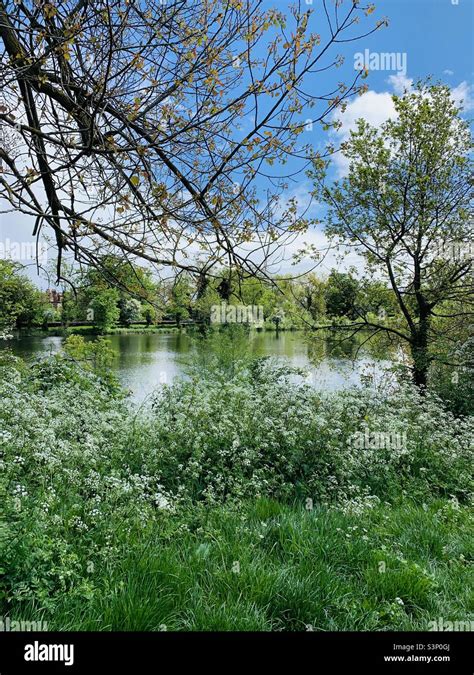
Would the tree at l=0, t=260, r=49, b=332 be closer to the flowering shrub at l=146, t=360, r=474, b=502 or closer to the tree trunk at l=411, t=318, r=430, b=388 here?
the flowering shrub at l=146, t=360, r=474, b=502

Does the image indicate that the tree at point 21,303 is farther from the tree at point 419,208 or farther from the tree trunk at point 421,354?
the tree trunk at point 421,354

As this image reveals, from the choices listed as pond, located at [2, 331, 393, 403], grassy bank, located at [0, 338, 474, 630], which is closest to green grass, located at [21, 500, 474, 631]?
grassy bank, located at [0, 338, 474, 630]

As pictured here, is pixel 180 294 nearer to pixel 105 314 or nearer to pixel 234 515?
pixel 234 515

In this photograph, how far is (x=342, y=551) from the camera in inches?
85.6

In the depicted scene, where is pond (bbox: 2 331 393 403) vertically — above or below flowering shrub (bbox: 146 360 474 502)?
above

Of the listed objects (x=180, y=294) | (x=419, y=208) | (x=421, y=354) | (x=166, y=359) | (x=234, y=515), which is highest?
(x=419, y=208)

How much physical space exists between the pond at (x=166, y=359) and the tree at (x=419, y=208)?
Result: 0.96m

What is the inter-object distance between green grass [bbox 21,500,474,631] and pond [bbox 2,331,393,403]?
4077mm

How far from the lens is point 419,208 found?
673 centimetres

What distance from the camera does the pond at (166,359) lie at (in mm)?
7164

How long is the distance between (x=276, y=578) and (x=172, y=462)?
5.64 feet

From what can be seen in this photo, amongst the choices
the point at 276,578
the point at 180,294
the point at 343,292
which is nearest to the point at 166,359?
the point at 343,292

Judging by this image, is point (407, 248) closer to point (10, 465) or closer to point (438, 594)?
point (438, 594)

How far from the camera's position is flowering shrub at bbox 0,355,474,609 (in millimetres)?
1906
